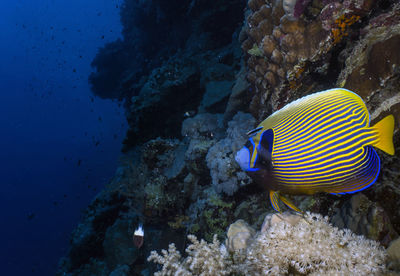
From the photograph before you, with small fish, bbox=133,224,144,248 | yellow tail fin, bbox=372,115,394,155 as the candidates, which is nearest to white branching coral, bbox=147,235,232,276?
yellow tail fin, bbox=372,115,394,155

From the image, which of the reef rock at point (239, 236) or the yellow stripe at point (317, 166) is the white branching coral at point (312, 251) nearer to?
the reef rock at point (239, 236)

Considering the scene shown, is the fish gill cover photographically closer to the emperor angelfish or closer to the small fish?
the small fish

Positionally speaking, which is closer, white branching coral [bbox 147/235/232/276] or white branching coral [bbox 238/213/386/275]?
white branching coral [bbox 238/213/386/275]

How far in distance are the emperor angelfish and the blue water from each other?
857 inches

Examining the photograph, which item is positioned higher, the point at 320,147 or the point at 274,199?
the point at 320,147

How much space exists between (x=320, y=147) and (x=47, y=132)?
268ft

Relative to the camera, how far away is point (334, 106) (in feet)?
4.02

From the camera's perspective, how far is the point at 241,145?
12.8 ft

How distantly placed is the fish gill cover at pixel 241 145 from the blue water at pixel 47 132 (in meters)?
14.1

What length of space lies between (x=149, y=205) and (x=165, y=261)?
3.52 metres

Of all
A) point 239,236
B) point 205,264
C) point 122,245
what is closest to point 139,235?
point 122,245

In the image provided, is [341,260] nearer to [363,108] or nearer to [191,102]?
[363,108]

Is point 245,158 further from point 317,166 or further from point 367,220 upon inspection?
point 367,220

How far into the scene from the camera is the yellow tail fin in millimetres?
1090
